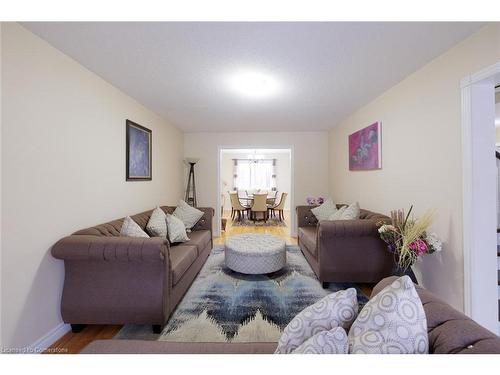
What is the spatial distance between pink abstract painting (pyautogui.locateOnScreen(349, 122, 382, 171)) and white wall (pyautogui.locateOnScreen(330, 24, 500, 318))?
0.11m

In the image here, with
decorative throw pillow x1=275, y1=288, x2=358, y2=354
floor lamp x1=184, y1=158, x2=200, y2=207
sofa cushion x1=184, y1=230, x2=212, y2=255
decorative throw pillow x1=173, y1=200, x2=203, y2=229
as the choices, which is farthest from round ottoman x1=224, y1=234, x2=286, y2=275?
floor lamp x1=184, y1=158, x2=200, y2=207

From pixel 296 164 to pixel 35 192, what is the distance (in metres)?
4.17

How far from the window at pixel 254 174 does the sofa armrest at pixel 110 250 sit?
23.8ft

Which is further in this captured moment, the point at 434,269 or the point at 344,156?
the point at 344,156

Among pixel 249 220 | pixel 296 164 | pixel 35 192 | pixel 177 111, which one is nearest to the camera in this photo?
pixel 35 192

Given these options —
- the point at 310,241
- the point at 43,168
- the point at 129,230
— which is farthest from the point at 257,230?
the point at 43,168

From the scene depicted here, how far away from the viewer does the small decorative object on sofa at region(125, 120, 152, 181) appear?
2654 mm

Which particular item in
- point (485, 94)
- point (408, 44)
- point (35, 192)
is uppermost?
point (408, 44)

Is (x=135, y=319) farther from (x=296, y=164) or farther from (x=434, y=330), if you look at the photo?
(x=296, y=164)

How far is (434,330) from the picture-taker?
0.72 meters

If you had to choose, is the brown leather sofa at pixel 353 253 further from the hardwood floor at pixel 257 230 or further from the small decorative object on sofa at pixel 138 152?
the small decorative object on sofa at pixel 138 152

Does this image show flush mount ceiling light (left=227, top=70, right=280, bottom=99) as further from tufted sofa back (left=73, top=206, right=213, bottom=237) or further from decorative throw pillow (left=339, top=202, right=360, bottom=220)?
tufted sofa back (left=73, top=206, right=213, bottom=237)

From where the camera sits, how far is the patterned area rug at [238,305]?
169cm
